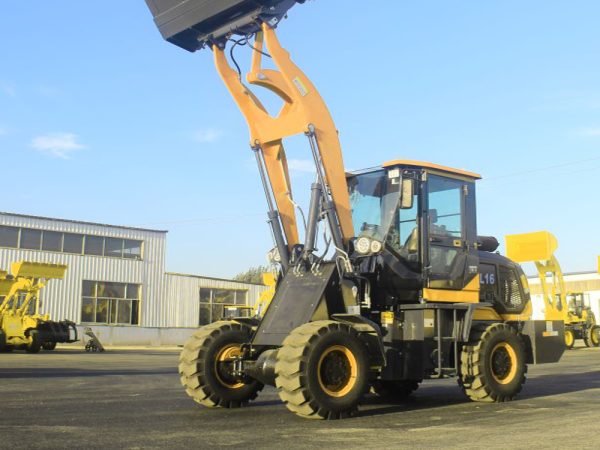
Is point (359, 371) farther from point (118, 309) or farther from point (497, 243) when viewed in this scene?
point (118, 309)

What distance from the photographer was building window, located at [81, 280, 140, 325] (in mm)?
42531

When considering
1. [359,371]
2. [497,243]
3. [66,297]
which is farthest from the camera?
[66,297]

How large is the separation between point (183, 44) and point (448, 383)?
8.20m

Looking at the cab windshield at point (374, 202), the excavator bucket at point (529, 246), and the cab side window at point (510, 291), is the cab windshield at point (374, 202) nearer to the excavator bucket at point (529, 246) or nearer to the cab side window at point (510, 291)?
the cab side window at point (510, 291)

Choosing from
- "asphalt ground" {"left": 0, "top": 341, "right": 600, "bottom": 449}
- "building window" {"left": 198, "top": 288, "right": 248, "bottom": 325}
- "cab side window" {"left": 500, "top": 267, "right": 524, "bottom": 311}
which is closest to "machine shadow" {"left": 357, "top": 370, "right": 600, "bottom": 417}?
"asphalt ground" {"left": 0, "top": 341, "right": 600, "bottom": 449}

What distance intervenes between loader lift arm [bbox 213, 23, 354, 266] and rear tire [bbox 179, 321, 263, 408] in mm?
1303

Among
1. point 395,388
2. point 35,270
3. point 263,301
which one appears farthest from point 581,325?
point 395,388

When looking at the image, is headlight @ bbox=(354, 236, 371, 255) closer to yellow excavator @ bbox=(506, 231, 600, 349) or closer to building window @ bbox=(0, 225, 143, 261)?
yellow excavator @ bbox=(506, 231, 600, 349)

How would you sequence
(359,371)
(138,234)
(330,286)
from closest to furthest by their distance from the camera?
(359,371) < (330,286) < (138,234)

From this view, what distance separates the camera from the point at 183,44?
9742 millimetres

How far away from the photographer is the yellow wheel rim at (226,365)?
9.20 metres

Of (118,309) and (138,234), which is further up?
(138,234)

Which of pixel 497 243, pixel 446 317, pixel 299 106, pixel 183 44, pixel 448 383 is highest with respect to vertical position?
pixel 183 44

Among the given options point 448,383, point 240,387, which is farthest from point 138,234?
point 240,387
